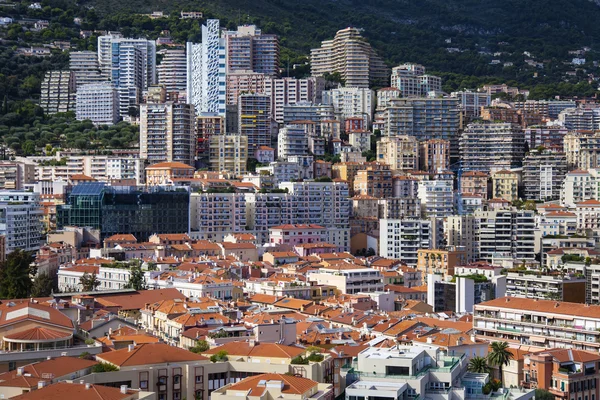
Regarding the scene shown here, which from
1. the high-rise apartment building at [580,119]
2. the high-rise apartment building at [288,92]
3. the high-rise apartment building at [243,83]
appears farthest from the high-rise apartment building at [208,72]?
the high-rise apartment building at [580,119]

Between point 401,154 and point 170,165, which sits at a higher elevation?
point 401,154

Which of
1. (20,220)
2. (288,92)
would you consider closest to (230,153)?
(288,92)

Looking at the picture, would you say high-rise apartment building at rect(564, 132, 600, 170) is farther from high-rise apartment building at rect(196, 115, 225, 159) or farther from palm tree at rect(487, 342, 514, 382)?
palm tree at rect(487, 342, 514, 382)

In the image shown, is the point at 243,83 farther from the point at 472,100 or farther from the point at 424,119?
the point at 472,100

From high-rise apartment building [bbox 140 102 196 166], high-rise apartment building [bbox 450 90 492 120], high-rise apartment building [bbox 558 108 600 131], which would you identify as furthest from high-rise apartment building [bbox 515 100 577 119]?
high-rise apartment building [bbox 140 102 196 166]

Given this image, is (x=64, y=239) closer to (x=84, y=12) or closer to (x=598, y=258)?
(x=598, y=258)

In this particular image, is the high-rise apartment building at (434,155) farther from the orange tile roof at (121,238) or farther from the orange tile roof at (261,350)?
the orange tile roof at (261,350)

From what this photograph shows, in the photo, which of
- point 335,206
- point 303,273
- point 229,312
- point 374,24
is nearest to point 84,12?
point 374,24
